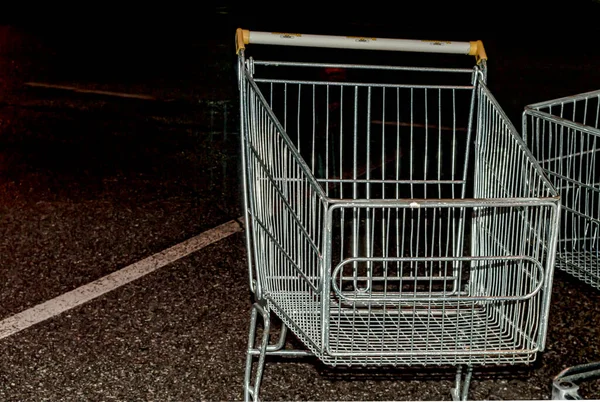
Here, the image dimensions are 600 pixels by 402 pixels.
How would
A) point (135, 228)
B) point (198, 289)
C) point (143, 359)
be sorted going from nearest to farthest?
point (143, 359) < point (198, 289) < point (135, 228)

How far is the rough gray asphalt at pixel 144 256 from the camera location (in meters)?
4.10

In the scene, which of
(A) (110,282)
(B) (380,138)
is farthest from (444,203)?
(B) (380,138)

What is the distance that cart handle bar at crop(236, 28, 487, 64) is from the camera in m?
3.54

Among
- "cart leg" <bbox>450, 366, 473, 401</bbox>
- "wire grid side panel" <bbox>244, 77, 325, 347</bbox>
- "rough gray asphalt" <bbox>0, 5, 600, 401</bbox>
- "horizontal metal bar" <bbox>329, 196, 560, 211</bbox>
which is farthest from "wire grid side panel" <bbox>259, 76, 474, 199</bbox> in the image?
"horizontal metal bar" <bbox>329, 196, 560, 211</bbox>

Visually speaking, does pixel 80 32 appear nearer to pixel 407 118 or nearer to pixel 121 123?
pixel 121 123

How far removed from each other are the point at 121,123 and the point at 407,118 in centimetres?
261

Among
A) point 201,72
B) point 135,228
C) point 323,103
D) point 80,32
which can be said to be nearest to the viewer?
point 135,228

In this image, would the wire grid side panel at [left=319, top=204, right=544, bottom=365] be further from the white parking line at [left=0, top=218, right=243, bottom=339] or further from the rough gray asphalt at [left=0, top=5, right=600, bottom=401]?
the white parking line at [left=0, top=218, right=243, bottom=339]

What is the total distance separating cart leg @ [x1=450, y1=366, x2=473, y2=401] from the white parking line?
195 cm

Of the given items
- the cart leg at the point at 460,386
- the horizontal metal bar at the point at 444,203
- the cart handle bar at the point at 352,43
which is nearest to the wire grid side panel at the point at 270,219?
the cart handle bar at the point at 352,43

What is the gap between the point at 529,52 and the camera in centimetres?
1264

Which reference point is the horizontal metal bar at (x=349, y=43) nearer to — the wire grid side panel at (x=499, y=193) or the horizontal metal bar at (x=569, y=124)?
the wire grid side panel at (x=499, y=193)

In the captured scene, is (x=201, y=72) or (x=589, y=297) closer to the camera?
(x=589, y=297)

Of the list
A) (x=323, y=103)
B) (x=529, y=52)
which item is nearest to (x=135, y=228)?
(x=323, y=103)
